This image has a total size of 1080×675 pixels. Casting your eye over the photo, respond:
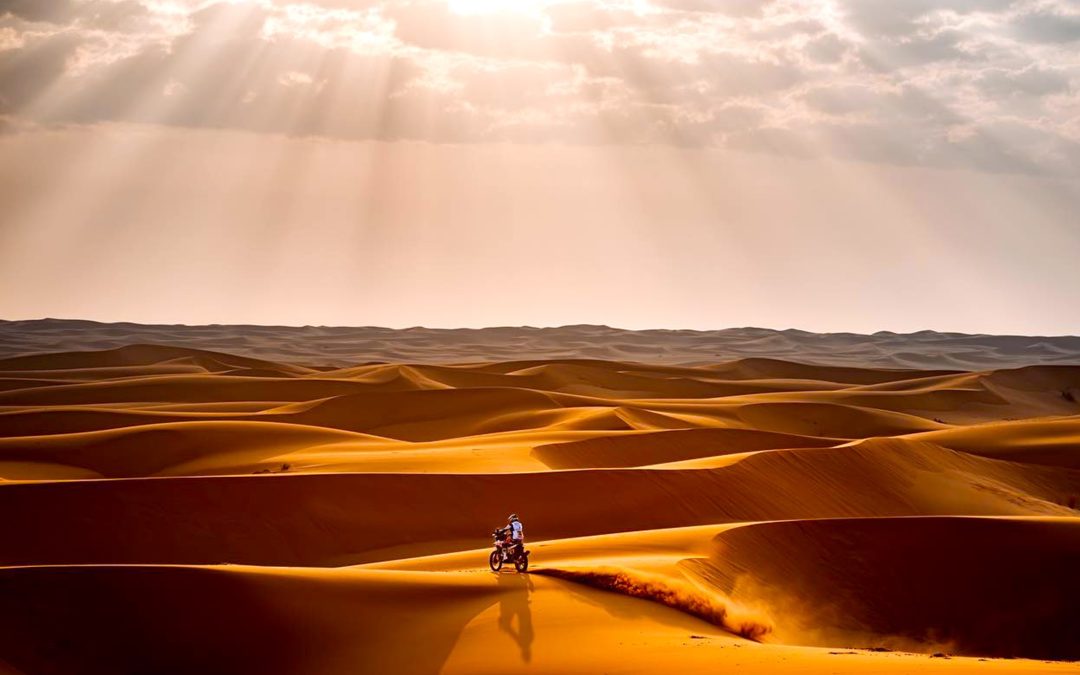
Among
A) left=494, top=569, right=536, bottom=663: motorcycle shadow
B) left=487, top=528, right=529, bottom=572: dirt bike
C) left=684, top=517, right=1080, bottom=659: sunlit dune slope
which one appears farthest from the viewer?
left=684, top=517, right=1080, bottom=659: sunlit dune slope

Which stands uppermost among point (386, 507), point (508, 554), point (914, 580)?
point (508, 554)

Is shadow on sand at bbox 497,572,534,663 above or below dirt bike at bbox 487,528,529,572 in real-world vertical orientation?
below

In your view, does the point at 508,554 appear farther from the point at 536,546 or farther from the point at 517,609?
the point at 536,546

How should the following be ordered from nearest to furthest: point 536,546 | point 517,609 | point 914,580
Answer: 1. point 517,609
2. point 536,546
3. point 914,580

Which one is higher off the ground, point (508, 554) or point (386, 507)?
point (508, 554)

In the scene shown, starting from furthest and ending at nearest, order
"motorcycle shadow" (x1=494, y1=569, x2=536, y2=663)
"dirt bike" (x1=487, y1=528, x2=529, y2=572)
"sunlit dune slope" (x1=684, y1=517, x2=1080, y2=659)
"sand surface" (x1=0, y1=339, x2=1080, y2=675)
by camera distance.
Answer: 1. "sunlit dune slope" (x1=684, y1=517, x2=1080, y2=659)
2. "dirt bike" (x1=487, y1=528, x2=529, y2=572)
3. "sand surface" (x1=0, y1=339, x2=1080, y2=675)
4. "motorcycle shadow" (x1=494, y1=569, x2=536, y2=663)

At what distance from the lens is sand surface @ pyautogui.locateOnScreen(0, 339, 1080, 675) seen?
12883 millimetres

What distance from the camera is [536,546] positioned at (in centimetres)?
1978

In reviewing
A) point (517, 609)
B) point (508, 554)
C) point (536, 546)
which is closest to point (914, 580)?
point (536, 546)

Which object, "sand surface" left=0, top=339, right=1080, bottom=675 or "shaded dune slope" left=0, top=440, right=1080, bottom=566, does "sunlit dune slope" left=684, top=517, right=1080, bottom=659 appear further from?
"shaded dune slope" left=0, top=440, right=1080, bottom=566

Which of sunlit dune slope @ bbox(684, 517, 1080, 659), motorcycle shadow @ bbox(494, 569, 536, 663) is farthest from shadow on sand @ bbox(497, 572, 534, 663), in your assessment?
sunlit dune slope @ bbox(684, 517, 1080, 659)

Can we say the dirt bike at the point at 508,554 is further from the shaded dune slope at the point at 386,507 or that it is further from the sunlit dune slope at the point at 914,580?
the shaded dune slope at the point at 386,507

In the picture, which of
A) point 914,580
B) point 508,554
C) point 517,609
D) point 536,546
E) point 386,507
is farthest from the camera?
point 386,507

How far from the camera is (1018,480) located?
37281 mm
